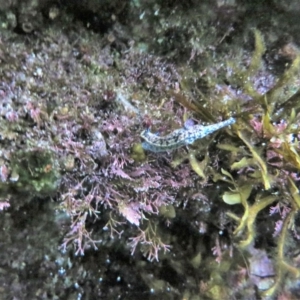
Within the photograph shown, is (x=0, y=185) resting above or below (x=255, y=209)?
above

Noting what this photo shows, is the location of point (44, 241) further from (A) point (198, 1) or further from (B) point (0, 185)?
(A) point (198, 1)

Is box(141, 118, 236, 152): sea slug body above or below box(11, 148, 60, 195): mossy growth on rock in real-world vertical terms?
above

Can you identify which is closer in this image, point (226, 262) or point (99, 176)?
point (99, 176)

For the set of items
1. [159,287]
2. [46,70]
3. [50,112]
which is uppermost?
[46,70]

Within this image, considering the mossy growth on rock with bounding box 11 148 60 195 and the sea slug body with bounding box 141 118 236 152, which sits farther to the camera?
the sea slug body with bounding box 141 118 236 152

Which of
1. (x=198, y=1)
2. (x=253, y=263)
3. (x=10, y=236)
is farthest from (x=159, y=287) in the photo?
(x=198, y=1)

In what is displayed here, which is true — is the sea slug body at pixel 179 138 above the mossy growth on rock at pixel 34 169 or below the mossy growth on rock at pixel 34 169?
above

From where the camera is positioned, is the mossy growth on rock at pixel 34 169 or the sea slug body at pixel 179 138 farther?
the sea slug body at pixel 179 138

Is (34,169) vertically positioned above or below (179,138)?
below
